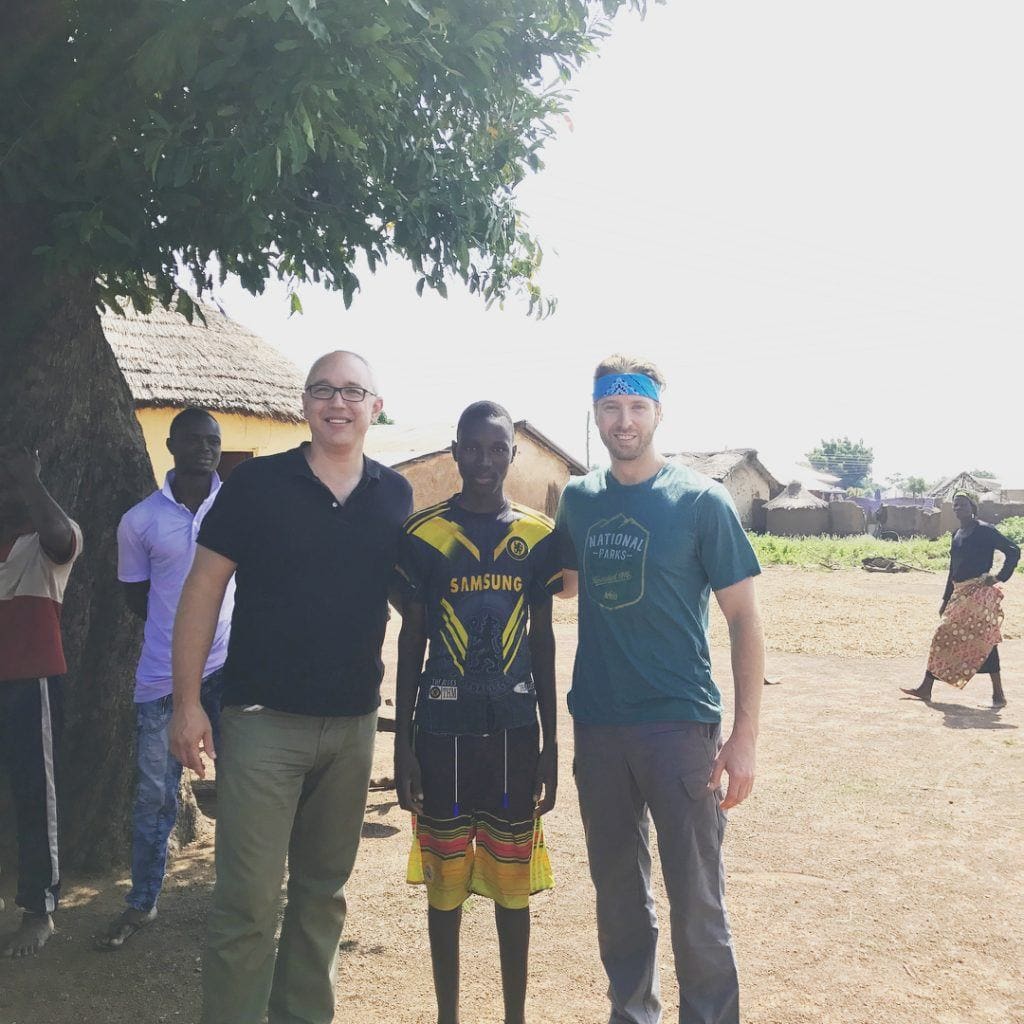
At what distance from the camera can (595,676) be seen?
320cm

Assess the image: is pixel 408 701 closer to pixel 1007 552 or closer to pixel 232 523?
pixel 232 523

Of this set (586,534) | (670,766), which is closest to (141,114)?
(586,534)

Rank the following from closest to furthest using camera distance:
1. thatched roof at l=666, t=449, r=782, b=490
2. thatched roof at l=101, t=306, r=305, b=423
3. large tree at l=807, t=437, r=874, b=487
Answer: thatched roof at l=101, t=306, r=305, b=423 < thatched roof at l=666, t=449, r=782, b=490 < large tree at l=807, t=437, r=874, b=487

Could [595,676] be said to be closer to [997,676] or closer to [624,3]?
[624,3]

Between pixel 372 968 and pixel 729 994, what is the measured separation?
60.5 inches

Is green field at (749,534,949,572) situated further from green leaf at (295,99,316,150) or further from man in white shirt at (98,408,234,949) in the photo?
green leaf at (295,99,316,150)

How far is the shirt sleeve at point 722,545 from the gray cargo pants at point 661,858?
48cm

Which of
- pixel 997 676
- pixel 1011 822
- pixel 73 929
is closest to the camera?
pixel 73 929

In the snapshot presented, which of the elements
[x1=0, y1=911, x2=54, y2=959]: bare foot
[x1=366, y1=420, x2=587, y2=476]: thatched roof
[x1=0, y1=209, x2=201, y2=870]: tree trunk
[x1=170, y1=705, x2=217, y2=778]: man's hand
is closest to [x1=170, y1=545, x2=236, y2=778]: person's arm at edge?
[x1=170, y1=705, x2=217, y2=778]: man's hand

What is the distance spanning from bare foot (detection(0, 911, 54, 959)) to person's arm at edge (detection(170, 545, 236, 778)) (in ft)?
5.07

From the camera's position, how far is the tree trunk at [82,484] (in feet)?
15.7

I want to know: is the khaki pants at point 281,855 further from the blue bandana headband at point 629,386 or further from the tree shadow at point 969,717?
the tree shadow at point 969,717

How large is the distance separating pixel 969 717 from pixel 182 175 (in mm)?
7901

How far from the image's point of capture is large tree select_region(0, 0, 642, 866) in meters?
3.56
